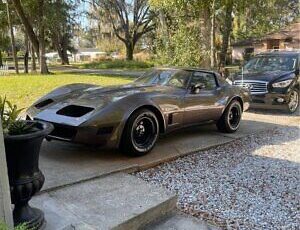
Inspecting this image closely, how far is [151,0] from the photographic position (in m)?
13.0

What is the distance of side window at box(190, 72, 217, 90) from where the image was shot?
245 inches

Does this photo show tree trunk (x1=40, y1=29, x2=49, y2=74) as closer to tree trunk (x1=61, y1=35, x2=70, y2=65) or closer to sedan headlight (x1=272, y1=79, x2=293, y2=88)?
sedan headlight (x1=272, y1=79, x2=293, y2=88)

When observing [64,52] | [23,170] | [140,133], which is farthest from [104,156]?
[64,52]

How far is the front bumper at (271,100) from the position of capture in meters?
9.20

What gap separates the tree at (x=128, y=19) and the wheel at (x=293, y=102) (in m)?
27.1

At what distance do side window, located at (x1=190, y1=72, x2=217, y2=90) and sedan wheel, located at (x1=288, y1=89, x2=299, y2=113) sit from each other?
373 cm

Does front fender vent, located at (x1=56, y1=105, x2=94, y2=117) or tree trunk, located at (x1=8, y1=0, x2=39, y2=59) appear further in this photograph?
tree trunk, located at (x1=8, y1=0, x2=39, y2=59)

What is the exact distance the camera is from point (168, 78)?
238 inches

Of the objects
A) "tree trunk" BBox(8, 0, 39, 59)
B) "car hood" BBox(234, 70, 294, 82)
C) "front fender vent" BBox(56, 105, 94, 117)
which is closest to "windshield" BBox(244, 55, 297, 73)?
"car hood" BBox(234, 70, 294, 82)

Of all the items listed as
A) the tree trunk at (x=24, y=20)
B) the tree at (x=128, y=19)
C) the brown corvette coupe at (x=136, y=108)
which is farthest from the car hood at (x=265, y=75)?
the tree at (x=128, y=19)

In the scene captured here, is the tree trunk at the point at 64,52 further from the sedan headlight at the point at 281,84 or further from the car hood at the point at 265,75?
the sedan headlight at the point at 281,84

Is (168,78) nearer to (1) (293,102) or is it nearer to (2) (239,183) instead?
(2) (239,183)

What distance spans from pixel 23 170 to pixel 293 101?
27.6ft

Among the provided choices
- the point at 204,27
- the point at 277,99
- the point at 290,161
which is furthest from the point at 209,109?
the point at 204,27
